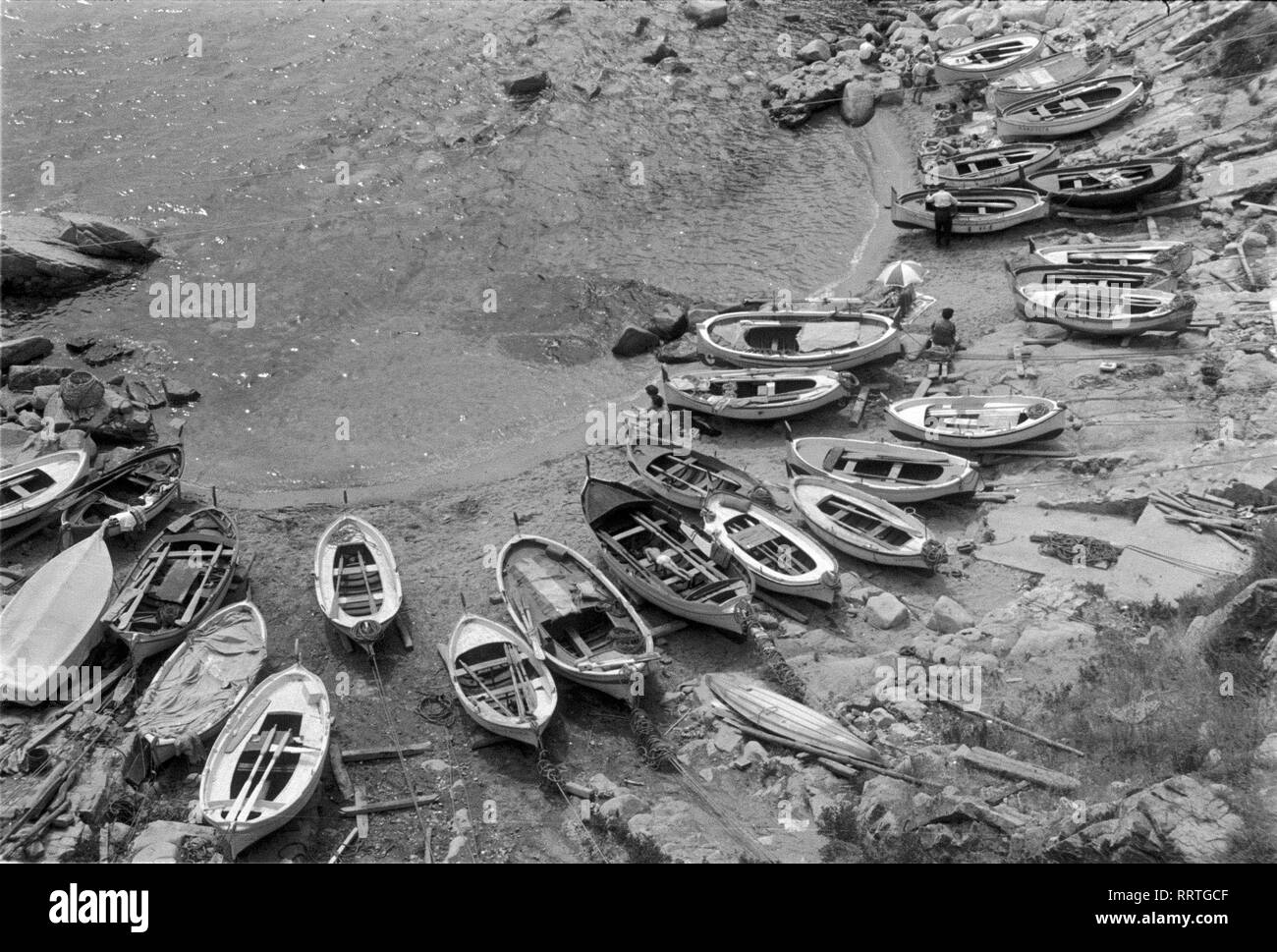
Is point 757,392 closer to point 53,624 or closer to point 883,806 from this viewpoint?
point 883,806

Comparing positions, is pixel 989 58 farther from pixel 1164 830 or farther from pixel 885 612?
pixel 1164 830

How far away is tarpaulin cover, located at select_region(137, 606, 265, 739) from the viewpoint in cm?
2112

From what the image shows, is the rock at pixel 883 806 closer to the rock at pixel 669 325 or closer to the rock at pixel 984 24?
the rock at pixel 669 325

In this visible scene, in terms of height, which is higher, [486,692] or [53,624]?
[486,692]

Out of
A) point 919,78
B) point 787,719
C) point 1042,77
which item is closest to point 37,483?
point 787,719

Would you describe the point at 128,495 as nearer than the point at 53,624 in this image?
No

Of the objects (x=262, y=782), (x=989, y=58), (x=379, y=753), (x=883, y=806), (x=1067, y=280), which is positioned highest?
(x=989, y=58)

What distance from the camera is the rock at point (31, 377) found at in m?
32.1

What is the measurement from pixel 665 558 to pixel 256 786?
902cm

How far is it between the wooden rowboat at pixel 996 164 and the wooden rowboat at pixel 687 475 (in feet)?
50.7

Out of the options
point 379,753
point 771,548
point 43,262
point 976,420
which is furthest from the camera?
point 43,262

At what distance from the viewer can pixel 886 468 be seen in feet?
87.6

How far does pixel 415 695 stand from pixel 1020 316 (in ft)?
63.2

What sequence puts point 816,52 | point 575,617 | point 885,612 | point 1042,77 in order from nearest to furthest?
point 885,612, point 575,617, point 1042,77, point 816,52
